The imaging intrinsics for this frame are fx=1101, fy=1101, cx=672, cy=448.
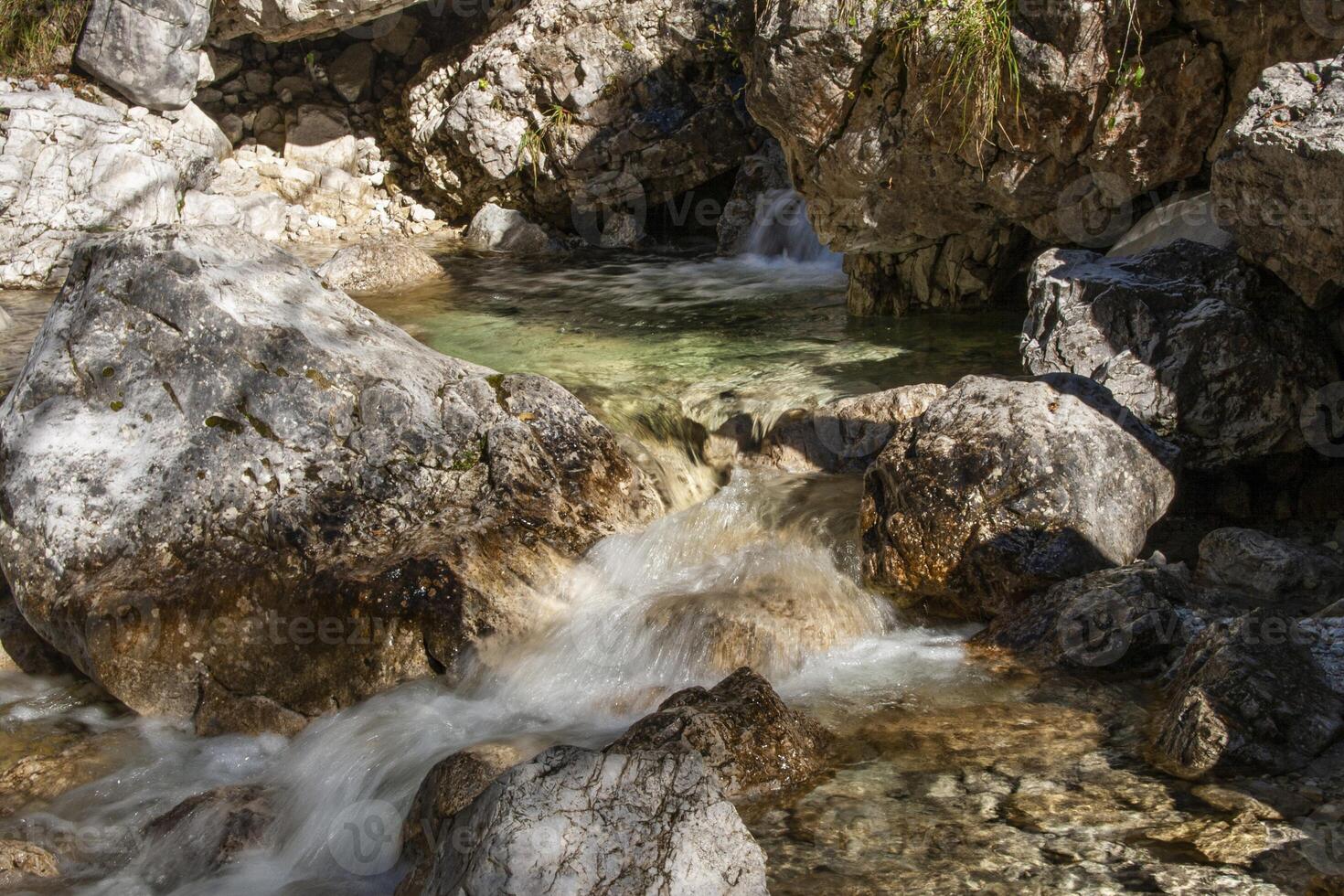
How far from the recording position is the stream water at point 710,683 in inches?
108

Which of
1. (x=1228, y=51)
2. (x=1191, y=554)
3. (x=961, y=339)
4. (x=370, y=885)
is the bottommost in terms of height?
(x=370, y=885)

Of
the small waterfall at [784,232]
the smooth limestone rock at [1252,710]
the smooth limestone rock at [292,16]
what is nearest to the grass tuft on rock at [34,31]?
the smooth limestone rock at [292,16]

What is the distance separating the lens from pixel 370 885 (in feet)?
10.4

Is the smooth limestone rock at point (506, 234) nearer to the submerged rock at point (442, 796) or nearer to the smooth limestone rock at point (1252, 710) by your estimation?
the submerged rock at point (442, 796)

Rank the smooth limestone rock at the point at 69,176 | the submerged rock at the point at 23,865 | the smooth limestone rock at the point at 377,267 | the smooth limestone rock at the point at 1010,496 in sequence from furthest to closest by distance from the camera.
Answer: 1. the smooth limestone rock at the point at 69,176
2. the smooth limestone rock at the point at 377,267
3. the smooth limestone rock at the point at 1010,496
4. the submerged rock at the point at 23,865

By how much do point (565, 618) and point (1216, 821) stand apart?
257 centimetres

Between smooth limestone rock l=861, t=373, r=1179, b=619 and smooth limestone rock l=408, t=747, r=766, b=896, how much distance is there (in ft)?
7.02

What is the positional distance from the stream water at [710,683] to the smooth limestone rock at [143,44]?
20.3 ft

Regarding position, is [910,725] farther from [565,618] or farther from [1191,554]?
[1191,554]

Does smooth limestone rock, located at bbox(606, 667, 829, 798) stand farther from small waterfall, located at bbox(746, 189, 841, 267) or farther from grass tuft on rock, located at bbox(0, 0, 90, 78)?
grass tuft on rock, located at bbox(0, 0, 90, 78)

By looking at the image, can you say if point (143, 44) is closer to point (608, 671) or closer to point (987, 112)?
point (987, 112)

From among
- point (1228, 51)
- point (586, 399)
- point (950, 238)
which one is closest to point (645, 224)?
point (950, 238)

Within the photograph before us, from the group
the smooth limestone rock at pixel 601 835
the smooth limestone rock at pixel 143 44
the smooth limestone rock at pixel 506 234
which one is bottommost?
the smooth limestone rock at pixel 601 835

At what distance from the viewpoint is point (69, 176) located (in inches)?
389
